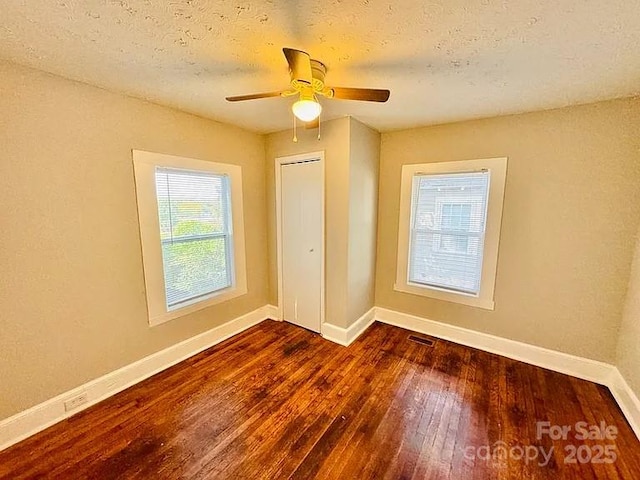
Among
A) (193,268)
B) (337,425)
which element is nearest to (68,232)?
(193,268)

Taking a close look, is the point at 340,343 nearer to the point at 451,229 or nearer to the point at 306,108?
the point at 451,229

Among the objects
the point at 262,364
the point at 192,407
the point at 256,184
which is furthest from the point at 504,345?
the point at 256,184

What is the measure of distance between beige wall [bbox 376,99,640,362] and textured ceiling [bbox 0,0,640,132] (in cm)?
28

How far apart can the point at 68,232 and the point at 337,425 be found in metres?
2.32

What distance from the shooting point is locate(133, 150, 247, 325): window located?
7.46 feet

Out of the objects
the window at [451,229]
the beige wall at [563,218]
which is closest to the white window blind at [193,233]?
the window at [451,229]

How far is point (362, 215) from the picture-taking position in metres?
2.97

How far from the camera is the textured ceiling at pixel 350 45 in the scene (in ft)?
3.77

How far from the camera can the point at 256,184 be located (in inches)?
127

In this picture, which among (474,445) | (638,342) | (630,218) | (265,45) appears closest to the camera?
(265,45)

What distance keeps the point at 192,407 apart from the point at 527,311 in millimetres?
3050

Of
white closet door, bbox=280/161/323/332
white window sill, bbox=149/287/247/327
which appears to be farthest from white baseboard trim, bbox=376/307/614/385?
white window sill, bbox=149/287/247/327

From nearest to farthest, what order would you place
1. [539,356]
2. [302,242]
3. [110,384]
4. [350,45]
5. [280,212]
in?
[350,45], [110,384], [539,356], [302,242], [280,212]

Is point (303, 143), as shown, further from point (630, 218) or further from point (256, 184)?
point (630, 218)
